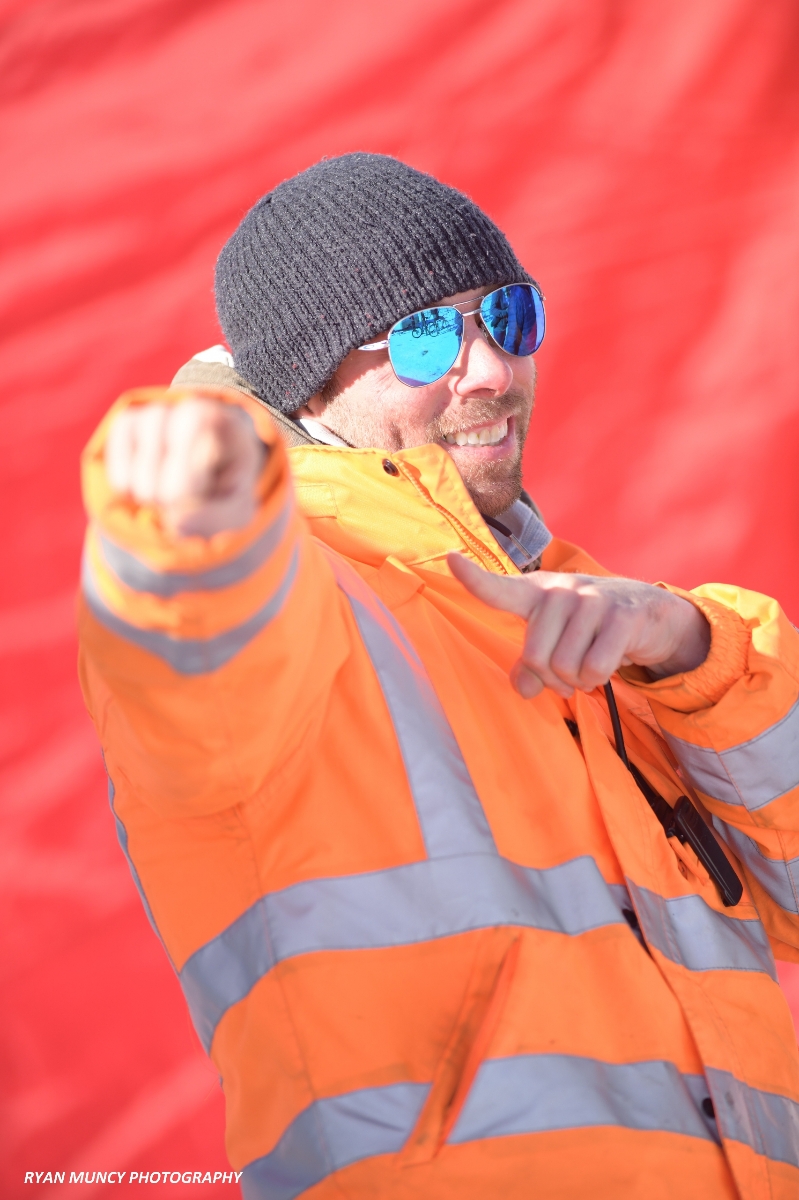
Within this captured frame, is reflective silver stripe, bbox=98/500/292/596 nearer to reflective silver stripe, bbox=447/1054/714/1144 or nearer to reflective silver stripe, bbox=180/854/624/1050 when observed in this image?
reflective silver stripe, bbox=180/854/624/1050

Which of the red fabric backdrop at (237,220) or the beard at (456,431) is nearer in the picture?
the beard at (456,431)

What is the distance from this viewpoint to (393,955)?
77 centimetres

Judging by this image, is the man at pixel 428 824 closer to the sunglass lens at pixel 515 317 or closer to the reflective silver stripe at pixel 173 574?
the reflective silver stripe at pixel 173 574

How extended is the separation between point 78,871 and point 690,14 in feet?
7.09

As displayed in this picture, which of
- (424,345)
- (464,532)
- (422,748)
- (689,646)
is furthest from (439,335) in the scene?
(422,748)

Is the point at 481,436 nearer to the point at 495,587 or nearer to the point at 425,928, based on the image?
the point at 495,587

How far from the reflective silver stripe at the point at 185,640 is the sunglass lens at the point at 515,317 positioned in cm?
83

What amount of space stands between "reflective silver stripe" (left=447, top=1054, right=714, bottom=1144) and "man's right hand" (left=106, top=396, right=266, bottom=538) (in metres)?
0.49

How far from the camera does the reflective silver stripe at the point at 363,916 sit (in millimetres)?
760

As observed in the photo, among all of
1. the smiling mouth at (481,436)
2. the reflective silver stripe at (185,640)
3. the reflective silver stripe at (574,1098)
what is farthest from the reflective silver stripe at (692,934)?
the smiling mouth at (481,436)

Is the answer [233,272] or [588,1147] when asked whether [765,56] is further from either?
[588,1147]

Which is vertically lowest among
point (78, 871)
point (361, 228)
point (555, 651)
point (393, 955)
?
point (78, 871)

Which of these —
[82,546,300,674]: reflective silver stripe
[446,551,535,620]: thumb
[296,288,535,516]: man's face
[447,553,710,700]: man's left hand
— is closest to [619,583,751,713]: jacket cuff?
[447,553,710,700]: man's left hand

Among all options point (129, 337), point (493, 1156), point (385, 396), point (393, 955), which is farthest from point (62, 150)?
point (493, 1156)
